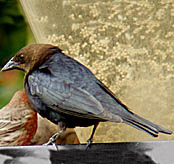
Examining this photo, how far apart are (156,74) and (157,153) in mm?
445

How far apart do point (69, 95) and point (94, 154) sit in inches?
7.3

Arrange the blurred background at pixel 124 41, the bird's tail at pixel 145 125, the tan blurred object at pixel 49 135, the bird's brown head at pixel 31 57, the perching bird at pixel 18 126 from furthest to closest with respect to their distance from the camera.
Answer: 1. the tan blurred object at pixel 49 135
2. the perching bird at pixel 18 126
3. the blurred background at pixel 124 41
4. the bird's brown head at pixel 31 57
5. the bird's tail at pixel 145 125

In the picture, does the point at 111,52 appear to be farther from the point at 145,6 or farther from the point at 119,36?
the point at 145,6

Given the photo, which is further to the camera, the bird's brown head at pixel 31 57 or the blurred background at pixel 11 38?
the blurred background at pixel 11 38

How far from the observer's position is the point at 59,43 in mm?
1642

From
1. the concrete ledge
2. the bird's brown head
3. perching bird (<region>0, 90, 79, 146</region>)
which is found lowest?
perching bird (<region>0, 90, 79, 146</region>)

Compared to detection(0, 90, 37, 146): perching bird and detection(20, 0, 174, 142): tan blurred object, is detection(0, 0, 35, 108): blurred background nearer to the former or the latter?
detection(0, 90, 37, 146): perching bird

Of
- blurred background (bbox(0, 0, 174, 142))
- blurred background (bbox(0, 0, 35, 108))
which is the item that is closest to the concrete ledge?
blurred background (bbox(0, 0, 174, 142))

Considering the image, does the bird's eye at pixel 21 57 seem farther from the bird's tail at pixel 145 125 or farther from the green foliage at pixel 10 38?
the green foliage at pixel 10 38

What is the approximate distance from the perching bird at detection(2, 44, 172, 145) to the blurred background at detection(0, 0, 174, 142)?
0.76 ft

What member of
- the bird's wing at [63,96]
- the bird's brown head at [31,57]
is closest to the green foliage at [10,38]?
the bird's brown head at [31,57]

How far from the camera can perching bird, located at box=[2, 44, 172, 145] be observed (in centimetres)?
119

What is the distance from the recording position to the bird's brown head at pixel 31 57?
1.38m

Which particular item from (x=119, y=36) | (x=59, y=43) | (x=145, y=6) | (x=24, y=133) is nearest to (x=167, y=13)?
(x=145, y=6)
